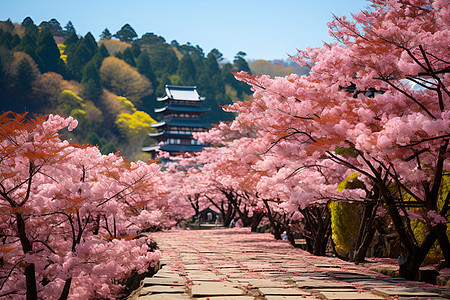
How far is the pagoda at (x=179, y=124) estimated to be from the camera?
57.2 metres

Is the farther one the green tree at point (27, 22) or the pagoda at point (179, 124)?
the green tree at point (27, 22)

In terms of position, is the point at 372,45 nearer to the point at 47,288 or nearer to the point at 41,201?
the point at 41,201

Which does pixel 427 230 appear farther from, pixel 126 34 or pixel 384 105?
pixel 126 34

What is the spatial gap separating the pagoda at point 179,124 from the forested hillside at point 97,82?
8.09 m

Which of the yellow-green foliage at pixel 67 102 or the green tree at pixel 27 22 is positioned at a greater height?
the green tree at pixel 27 22

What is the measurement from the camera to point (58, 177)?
24.4 feet

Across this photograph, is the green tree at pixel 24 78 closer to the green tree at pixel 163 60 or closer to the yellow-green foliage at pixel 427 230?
the green tree at pixel 163 60

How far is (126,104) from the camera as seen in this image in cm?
7512

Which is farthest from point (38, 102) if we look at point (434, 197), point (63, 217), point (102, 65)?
point (434, 197)

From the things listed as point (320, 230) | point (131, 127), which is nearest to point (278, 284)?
point (320, 230)

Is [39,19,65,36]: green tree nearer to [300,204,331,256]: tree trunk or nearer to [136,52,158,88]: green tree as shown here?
[136,52,158,88]: green tree

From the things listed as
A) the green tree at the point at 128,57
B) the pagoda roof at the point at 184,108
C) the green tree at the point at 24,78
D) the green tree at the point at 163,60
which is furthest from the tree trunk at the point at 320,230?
the green tree at the point at 163,60

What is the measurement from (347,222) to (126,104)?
69354 mm

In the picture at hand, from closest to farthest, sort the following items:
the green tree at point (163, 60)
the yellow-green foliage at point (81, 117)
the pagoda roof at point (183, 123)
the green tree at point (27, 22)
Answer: the pagoda roof at point (183, 123) → the yellow-green foliage at point (81, 117) → the green tree at point (27, 22) → the green tree at point (163, 60)
